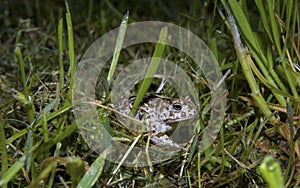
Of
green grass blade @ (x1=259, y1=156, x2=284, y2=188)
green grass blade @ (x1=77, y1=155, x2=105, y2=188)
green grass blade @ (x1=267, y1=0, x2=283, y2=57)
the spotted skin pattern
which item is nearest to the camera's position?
green grass blade @ (x1=259, y1=156, x2=284, y2=188)

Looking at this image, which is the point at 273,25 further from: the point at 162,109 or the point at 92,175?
the point at 92,175

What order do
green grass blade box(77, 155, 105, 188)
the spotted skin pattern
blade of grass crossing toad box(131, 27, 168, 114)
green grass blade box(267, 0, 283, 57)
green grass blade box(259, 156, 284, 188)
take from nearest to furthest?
green grass blade box(259, 156, 284, 188) < green grass blade box(77, 155, 105, 188) < blade of grass crossing toad box(131, 27, 168, 114) < green grass blade box(267, 0, 283, 57) < the spotted skin pattern

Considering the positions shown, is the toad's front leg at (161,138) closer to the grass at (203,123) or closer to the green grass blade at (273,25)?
the grass at (203,123)

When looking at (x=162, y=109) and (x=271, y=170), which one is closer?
(x=271, y=170)

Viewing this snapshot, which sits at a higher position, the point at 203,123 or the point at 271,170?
the point at 271,170

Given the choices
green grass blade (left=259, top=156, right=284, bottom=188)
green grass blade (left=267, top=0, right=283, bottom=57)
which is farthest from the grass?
green grass blade (left=259, top=156, right=284, bottom=188)

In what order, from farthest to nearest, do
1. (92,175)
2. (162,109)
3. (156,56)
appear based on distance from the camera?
(162,109) → (156,56) → (92,175)

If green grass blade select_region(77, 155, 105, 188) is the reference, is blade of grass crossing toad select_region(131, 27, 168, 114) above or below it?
above

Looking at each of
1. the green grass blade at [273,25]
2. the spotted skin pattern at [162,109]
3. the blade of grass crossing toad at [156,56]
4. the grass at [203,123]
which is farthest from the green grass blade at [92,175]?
the green grass blade at [273,25]

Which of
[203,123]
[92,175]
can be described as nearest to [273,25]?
[203,123]

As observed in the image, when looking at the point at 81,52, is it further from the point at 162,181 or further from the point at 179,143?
the point at 162,181

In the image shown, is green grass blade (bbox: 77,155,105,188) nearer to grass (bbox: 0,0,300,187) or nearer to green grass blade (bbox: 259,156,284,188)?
grass (bbox: 0,0,300,187)
